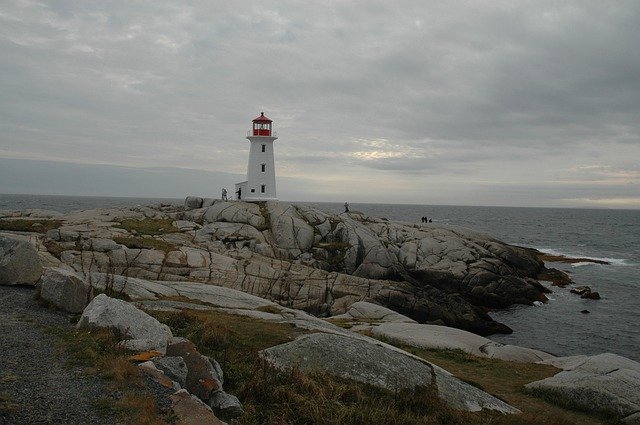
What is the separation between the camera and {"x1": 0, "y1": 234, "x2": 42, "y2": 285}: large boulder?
1933cm

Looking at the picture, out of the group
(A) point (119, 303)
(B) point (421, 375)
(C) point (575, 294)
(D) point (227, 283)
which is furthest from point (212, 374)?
(C) point (575, 294)

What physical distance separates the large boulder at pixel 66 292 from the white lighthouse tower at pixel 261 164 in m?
49.6

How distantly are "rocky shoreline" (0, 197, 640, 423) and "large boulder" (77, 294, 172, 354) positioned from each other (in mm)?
45

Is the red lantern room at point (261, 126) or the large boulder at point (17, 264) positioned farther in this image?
the red lantern room at point (261, 126)

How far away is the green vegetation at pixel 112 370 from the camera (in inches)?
344

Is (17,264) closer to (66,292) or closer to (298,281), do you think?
(66,292)

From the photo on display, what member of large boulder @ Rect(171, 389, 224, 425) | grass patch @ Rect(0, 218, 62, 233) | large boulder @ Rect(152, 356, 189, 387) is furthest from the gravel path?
grass patch @ Rect(0, 218, 62, 233)

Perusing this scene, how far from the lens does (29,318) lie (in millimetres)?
14922

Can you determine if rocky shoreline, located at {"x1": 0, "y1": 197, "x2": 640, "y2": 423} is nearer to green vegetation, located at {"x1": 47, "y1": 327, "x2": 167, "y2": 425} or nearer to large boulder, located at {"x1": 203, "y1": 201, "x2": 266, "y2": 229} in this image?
large boulder, located at {"x1": 203, "y1": 201, "x2": 266, "y2": 229}

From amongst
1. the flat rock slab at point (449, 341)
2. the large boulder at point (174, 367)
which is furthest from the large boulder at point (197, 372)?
the flat rock slab at point (449, 341)

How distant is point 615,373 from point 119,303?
62.8 ft

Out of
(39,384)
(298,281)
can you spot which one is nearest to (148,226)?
(298,281)

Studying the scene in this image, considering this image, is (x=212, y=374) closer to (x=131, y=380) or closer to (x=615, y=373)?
(x=131, y=380)

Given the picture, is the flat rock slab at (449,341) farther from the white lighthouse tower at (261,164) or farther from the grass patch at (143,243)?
Answer: the white lighthouse tower at (261,164)
